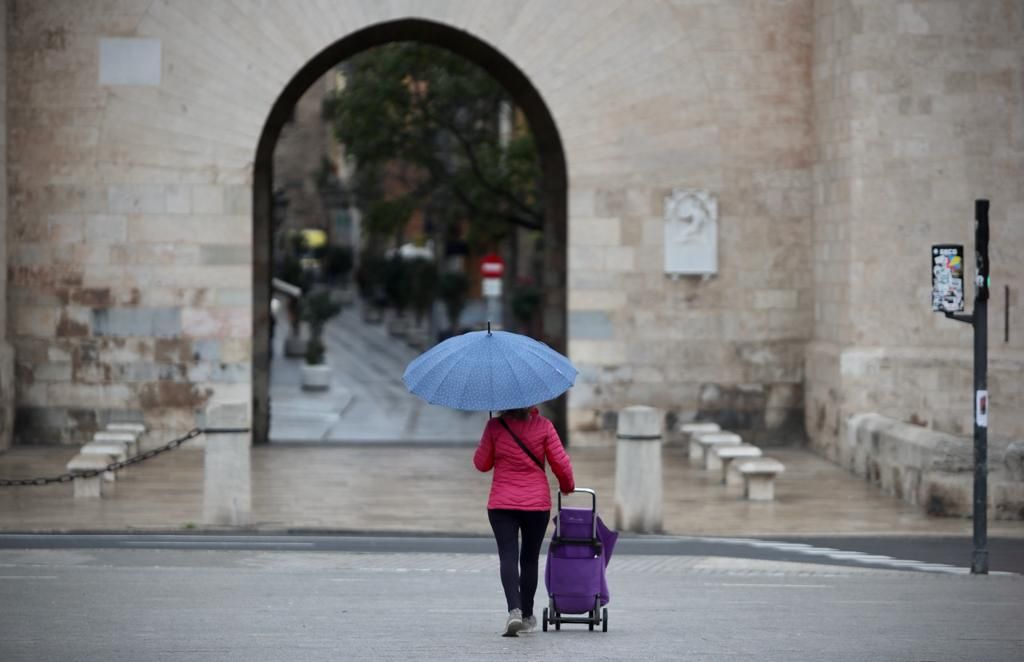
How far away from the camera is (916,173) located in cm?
2000

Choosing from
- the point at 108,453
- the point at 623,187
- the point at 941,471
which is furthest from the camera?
the point at 623,187

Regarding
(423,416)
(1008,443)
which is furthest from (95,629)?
(423,416)

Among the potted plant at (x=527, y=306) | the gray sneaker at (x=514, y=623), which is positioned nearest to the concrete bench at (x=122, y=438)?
the gray sneaker at (x=514, y=623)

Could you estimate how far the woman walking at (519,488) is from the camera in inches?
357

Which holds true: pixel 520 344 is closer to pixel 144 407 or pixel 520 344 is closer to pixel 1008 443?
pixel 1008 443

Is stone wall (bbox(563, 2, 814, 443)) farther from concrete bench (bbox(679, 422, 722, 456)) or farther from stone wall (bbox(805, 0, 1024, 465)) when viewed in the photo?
stone wall (bbox(805, 0, 1024, 465))

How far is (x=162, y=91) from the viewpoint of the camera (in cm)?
2088

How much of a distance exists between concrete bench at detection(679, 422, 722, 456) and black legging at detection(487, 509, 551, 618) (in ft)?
37.2

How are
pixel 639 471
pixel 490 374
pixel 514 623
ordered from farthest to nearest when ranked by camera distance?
pixel 639 471 < pixel 514 623 < pixel 490 374

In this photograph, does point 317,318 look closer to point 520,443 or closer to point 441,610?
point 441,610

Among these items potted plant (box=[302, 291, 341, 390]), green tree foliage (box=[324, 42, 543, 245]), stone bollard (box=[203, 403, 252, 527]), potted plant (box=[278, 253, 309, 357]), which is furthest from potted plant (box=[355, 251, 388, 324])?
stone bollard (box=[203, 403, 252, 527])

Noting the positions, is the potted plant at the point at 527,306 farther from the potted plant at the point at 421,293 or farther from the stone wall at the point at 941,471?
the stone wall at the point at 941,471

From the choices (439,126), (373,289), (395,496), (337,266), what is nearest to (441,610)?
(395,496)

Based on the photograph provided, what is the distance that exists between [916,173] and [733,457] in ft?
14.1
